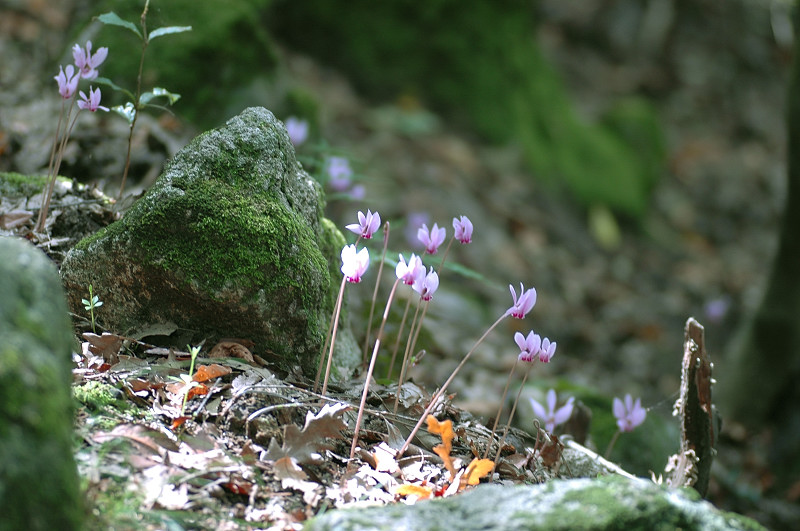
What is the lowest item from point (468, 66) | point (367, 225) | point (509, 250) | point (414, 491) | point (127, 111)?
point (414, 491)

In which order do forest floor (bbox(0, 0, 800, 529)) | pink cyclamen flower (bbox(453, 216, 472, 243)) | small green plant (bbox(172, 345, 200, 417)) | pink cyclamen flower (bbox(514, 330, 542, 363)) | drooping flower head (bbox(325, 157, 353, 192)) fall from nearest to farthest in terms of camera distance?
forest floor (bbox(0, 0, 800, 529)) → small green plant (bbox(172, 345, 200, 417)) → pink cyclamen flower (bbox(514, 330, 542, 363)) → pink cyclamen flower (bbox(453, 216, 472, 243)) → drooping flower head (bbox(325, 157, 353, 192))

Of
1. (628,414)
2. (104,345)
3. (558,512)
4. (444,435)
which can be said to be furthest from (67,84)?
(628,414)

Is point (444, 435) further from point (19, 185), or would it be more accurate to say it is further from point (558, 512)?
point (19, 185)

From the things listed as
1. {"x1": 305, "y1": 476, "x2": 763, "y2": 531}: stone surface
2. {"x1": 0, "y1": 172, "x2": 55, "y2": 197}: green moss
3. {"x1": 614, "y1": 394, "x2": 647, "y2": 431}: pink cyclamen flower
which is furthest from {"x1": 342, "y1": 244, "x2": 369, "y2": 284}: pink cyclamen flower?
Result: {"x1": 0, "y1": 172, "x2": 55, "y2": 197}: green moss

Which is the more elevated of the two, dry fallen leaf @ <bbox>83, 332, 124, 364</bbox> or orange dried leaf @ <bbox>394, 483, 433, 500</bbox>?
dry fallen leaf @ <bbox>83, 332, 124, 364</bbox>

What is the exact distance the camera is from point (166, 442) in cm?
Answer: 189

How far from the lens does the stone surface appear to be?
1.56 meters

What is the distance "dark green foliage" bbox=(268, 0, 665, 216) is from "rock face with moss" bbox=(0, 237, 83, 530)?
6.86 m

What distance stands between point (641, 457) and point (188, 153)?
9.78ft

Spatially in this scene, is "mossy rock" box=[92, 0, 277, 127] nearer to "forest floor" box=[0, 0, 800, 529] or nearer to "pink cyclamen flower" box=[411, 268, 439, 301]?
"forest floor" box=[0, 0, 800, 529]

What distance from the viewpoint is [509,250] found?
23.4 feet

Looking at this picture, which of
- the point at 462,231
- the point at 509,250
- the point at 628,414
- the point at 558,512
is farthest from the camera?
the point at 509,250

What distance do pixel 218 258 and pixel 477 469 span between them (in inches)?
40.7

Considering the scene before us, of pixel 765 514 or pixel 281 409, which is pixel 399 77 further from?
pixel 281 409
